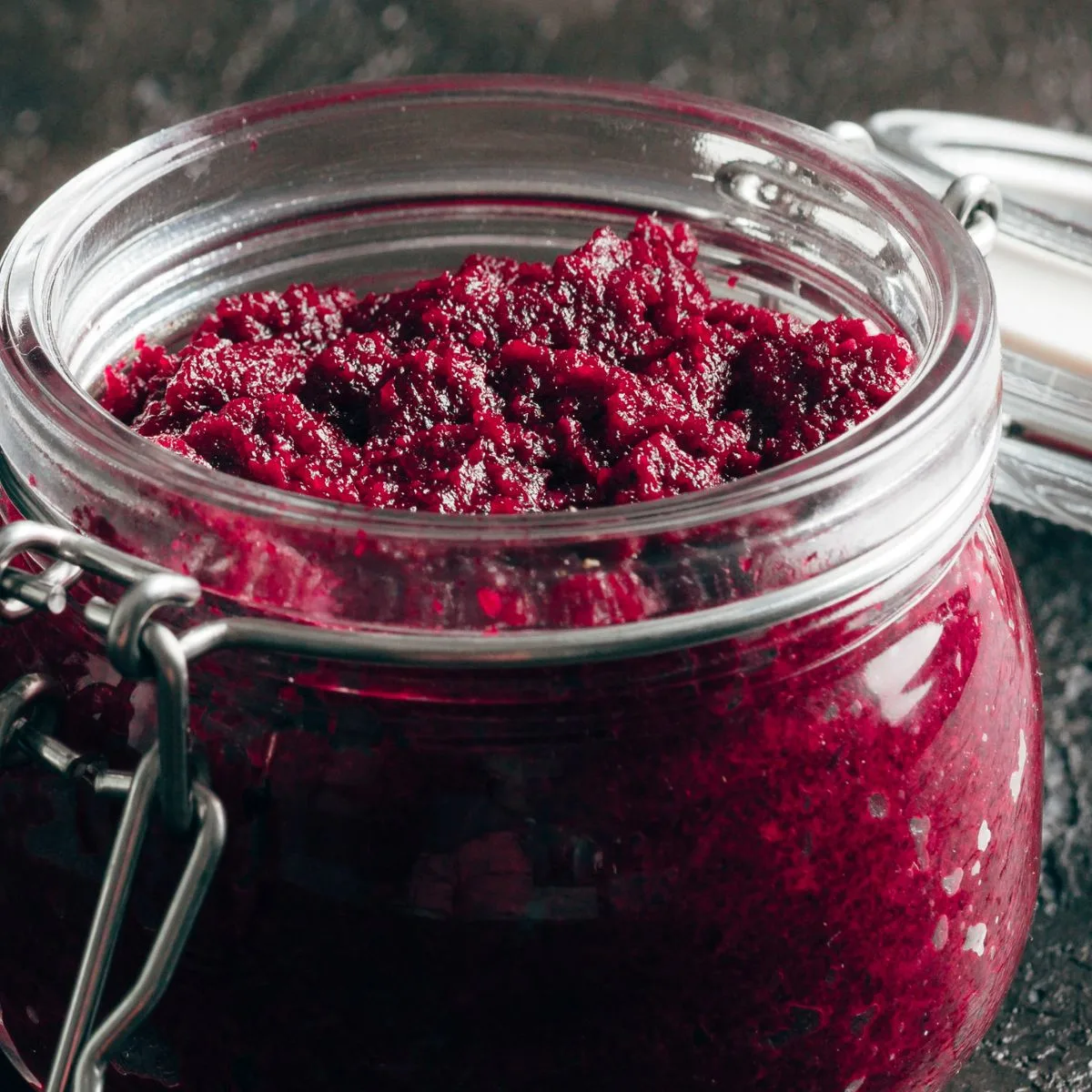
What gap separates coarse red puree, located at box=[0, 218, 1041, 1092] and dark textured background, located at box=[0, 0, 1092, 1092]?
108cm

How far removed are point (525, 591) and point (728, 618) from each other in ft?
0.29

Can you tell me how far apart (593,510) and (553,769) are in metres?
0.11

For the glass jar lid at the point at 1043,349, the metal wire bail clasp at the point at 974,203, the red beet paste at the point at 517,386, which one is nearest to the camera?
the red beet paste at the point at 517,386

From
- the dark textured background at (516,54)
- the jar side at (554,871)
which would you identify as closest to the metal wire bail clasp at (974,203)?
the jar side at (554,871)

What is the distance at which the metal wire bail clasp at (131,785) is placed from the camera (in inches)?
24.9

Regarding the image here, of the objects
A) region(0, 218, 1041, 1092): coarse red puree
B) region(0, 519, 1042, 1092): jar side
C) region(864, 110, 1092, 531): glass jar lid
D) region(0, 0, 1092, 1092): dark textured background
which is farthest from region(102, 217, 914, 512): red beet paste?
region(0, 0, 1092, 1092): dark textured background

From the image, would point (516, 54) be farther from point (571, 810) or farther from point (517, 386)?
point (571, 810)

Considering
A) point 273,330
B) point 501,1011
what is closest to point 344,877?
point 501,1011

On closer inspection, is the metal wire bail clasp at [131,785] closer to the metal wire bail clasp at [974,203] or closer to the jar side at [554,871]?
the jar side at [554,871]

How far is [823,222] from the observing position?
0.99 meters

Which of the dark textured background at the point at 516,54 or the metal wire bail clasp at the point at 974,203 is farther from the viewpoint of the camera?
the dark textured background at the point at 516,54

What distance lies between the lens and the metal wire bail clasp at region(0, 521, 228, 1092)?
63 cm

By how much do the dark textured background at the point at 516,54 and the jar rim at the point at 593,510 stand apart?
811 millimetres

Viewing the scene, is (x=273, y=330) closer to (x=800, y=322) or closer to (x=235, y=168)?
(x=235, y=168)
